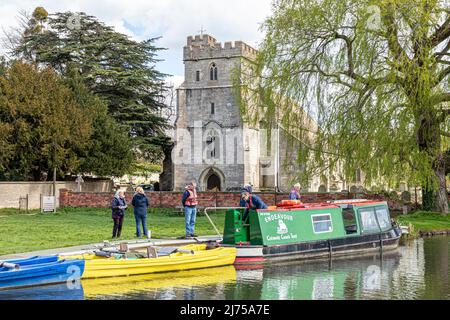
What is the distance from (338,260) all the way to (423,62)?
9.69 m

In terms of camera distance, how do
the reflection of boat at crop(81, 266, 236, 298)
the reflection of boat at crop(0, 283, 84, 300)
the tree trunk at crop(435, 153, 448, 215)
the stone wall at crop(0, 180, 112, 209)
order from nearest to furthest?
the reflection of boat at crop(0, 283, 84, 300), the reflection of boat at crop(81, 266, 236, 298), the tree trunk at crop(435, 153, 448, 215), the stone wall at crop(0, 180, 112, 209)

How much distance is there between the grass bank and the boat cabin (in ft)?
15.5

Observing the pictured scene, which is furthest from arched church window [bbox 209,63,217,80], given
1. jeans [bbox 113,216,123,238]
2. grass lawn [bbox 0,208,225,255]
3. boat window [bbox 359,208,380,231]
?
boat window [bbox 359,208,380,231]

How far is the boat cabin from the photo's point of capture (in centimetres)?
1569

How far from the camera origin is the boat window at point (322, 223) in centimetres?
1662

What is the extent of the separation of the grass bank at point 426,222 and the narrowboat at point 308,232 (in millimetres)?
4374

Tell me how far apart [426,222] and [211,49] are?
103ft

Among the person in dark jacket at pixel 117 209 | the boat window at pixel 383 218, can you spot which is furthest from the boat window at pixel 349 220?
the person in dark jacket at pixel 117 209

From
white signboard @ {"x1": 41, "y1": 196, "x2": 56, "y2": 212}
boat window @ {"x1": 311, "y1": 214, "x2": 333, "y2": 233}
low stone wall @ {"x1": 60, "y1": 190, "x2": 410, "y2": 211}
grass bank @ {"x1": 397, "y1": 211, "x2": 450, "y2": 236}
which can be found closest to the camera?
boat window @ {"x1": 311, "y1": 214, "x2": 333, "y2": 233}

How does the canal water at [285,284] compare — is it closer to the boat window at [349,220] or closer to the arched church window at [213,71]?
the boat window at [349,220]

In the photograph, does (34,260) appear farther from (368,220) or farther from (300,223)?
(368,220)

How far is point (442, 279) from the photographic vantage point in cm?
1275

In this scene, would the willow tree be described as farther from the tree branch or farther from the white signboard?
the white signboard
